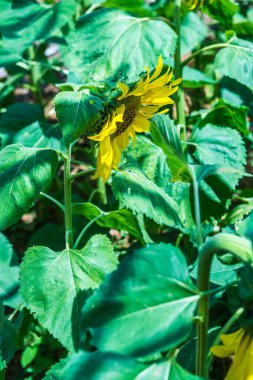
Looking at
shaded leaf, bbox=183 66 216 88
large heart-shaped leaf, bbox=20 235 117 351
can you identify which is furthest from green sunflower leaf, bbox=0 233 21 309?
shaded leaf, bbox=183 66 216 88

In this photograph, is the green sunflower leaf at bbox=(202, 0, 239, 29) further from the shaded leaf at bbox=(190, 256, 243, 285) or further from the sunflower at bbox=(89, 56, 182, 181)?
the shaded leaf at bbox=(190, 256, 243, 285)

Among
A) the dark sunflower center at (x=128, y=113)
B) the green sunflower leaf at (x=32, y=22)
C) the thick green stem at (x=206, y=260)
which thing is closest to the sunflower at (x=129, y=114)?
the dark sunflower center at (x=128, y=113)

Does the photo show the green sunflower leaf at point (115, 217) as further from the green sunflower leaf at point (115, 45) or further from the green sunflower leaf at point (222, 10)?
the green sunflower leaf at point (222, 10)

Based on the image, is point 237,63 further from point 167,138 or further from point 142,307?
point 142,307

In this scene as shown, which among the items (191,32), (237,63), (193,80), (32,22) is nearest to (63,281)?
(237,63)

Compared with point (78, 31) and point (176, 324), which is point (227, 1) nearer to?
point (78, 31)

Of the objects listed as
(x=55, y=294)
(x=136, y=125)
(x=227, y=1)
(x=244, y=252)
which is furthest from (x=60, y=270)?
(x=227, y=1)
